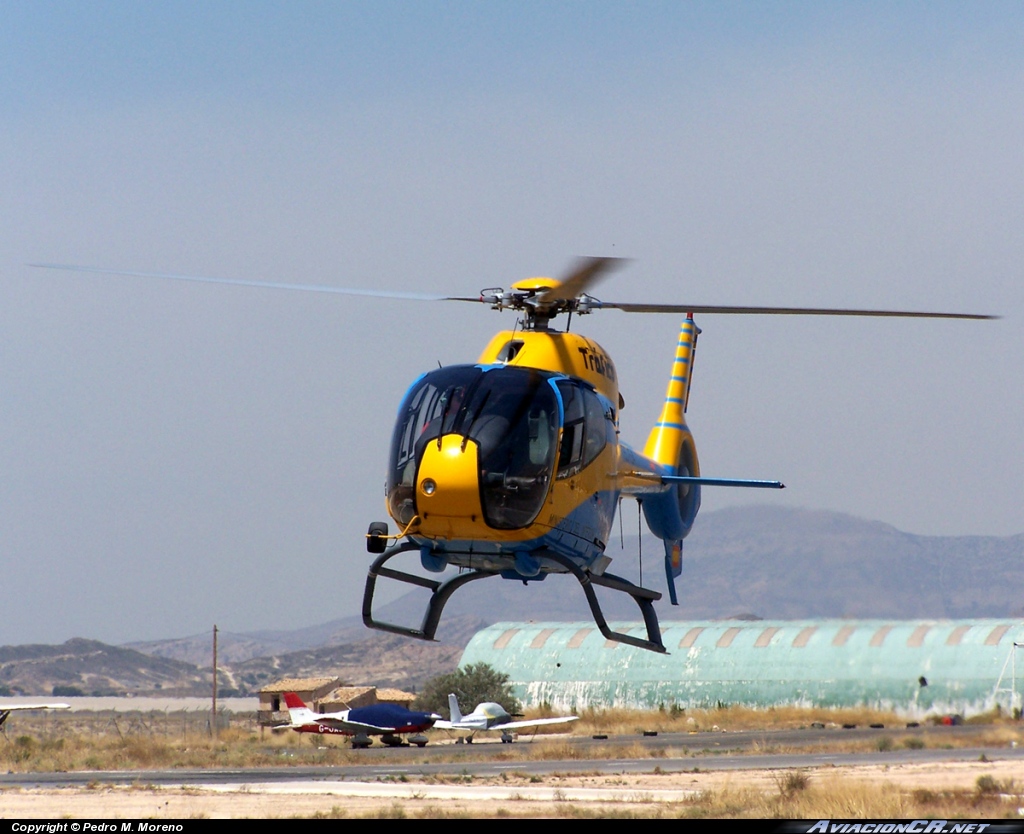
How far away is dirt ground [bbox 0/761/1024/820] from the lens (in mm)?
24438

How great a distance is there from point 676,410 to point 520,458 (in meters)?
9.86

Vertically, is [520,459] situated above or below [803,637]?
above

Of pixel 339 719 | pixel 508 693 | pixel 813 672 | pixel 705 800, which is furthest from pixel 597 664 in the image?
pixel 705 800

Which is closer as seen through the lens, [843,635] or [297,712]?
[297,712]

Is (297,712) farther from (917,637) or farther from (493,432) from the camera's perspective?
(493,432)

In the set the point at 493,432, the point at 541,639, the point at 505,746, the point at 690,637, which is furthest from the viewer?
the point at 541,639

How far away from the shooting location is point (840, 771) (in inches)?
1325

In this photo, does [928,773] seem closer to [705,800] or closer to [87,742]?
[705,800]

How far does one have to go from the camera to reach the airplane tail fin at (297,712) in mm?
57031

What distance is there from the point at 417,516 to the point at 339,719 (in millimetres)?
37380

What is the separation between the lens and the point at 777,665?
2810 inches

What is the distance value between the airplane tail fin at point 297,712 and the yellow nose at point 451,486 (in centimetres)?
3911

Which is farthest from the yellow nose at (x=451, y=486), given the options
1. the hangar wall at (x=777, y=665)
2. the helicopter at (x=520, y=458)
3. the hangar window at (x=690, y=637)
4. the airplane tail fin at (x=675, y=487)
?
the hangar window at (x=690, y=637)

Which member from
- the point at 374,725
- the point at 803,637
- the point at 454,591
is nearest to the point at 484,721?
the point at 374,725
